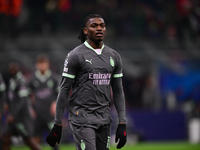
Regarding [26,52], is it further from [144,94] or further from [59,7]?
[144,94]

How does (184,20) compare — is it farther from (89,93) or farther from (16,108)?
(89,93)

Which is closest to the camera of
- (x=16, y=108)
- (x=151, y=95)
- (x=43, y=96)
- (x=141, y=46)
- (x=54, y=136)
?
(x=54, y=136)

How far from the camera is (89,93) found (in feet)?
16.3

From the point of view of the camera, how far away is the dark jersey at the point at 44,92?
31.6ft

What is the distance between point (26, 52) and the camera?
1691cm

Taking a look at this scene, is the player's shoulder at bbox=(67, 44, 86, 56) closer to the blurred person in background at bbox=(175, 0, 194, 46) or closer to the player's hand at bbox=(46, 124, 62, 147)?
the player's hand at bbox=(46, 124, 62, 147)

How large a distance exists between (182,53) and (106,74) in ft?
42.0

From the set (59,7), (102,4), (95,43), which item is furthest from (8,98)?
(102,4)

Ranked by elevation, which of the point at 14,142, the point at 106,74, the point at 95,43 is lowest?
the point at 14,142

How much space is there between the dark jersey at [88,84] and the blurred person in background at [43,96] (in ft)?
15.1

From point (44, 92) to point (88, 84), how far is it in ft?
16.1

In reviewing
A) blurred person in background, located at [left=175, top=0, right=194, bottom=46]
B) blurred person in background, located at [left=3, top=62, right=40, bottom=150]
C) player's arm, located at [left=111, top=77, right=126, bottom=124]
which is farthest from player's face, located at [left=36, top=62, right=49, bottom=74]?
blurred person in background, located at [left=175, top=0, right=194, bottom=46]

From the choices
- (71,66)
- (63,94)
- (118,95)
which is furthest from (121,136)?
(71,66)

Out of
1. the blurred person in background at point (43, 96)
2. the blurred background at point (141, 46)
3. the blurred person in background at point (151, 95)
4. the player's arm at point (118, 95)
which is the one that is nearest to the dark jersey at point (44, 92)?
the blurred person in background at point (43, 96)
